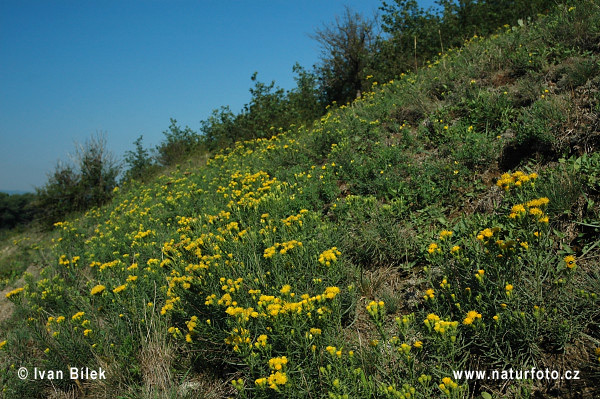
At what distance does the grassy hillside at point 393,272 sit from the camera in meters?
2.13

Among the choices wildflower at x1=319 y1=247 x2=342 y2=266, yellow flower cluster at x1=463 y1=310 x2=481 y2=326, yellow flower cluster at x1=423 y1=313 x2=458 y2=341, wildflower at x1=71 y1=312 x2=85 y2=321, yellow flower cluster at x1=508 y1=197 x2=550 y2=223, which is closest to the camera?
yellow flower cluster at x1=423 y1=313 x2=458 y2=341

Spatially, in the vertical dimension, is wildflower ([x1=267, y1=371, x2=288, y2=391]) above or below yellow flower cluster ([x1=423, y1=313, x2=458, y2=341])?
below

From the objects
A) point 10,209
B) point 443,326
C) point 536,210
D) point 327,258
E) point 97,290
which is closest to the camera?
point 443,326

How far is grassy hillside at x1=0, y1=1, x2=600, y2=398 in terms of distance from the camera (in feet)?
7.00

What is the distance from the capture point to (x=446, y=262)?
111 inches

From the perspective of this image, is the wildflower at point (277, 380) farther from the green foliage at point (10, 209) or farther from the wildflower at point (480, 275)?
the green foliage at point (10, 209)

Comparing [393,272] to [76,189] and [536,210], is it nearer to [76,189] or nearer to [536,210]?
[536,210]

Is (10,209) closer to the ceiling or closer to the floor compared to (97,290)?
closer to the ceiling

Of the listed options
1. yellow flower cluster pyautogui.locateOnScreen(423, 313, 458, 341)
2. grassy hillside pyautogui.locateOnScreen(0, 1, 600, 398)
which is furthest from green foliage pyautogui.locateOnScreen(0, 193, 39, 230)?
yellow flower cluster pyautogui.locateOnScreen(423, 313, 458, 341)

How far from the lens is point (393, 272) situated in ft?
11.0

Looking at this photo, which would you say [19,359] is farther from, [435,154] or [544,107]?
[544,107]

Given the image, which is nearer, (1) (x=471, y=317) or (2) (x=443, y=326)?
(2) (x=443, y=326)

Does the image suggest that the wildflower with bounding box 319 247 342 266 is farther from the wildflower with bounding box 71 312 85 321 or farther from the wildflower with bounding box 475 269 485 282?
the wildflower with bounding box 71 312 85 321

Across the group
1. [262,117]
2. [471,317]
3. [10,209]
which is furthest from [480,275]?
[10,209]
